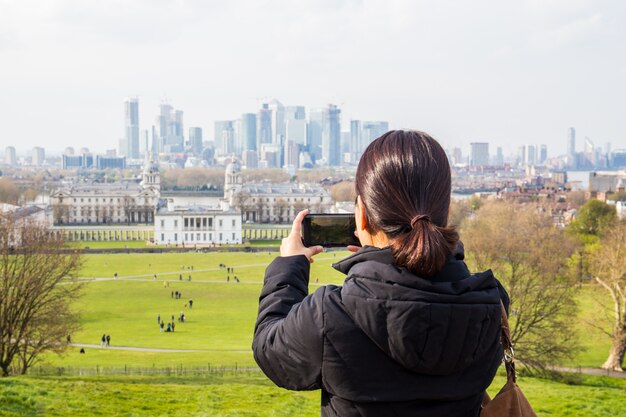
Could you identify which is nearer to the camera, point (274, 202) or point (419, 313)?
point (419, 313)

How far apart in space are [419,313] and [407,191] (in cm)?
34

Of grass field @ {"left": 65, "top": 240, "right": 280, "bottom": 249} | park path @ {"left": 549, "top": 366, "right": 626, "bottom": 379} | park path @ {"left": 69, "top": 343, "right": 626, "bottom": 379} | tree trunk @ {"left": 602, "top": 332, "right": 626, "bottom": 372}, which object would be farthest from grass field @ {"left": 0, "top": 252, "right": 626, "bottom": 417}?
grass field @ {"left": 65, "top": 240, "right": 280, "bottom": 249}

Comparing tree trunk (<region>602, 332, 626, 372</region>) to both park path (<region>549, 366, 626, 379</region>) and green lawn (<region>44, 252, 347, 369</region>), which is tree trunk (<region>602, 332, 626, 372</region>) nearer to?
park path (<region>549, 366, 626, 379</region>)

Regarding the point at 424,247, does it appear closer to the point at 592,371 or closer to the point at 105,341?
the point at 592,371

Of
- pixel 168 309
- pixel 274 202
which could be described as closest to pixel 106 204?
pixel 274 202

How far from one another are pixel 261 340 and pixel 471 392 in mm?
593

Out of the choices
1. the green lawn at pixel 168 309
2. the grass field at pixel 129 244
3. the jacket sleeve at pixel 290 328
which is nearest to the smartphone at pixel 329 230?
the jacket sleeve at pixel 290 328

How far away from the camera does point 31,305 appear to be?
58.2ft

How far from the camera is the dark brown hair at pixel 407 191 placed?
1.87 m

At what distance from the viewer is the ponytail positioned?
1.81 m

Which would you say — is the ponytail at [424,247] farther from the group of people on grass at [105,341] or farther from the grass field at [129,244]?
the grass field at [129,244]

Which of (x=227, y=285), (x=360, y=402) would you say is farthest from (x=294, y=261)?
(x=227, y=285)

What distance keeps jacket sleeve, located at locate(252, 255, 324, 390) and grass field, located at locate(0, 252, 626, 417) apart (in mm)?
8135

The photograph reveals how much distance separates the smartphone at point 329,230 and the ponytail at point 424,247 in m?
0.44
